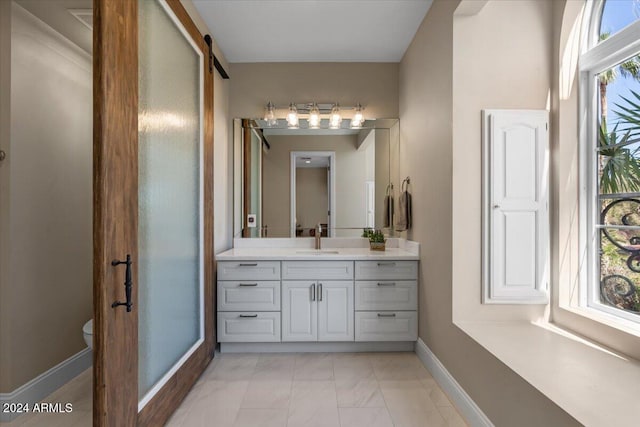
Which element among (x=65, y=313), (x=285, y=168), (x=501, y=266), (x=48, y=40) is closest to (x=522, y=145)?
(x=501, y=266)

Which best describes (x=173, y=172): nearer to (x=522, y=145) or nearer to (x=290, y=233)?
(x=290, y=233)

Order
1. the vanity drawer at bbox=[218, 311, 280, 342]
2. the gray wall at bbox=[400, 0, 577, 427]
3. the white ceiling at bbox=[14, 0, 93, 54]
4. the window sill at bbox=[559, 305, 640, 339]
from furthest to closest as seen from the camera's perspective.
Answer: the vanity drawer at bbox=[218, 311, 280, 342], the white ceiling at bbox=[14, 0, 93, 54], the gray wall at bbox=[400, 0, 577, 427], the window sill at bbox=[559, 305, 640, 339]

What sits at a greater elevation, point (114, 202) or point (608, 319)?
point (114, 202)

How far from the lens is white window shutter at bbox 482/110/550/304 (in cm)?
201

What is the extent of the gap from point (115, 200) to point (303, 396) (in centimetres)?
160

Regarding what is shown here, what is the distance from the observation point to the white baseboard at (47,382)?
186 cm

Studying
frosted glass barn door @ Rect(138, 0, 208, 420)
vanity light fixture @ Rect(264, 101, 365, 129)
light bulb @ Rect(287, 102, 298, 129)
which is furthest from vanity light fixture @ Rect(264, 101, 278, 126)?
frosted glass barn door @ Rect(138, 0, 208, 420)

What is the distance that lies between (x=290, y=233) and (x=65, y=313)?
1854 mm

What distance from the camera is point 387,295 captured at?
277 centimetres

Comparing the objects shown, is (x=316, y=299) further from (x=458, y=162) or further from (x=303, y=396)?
(x=458, y=162)

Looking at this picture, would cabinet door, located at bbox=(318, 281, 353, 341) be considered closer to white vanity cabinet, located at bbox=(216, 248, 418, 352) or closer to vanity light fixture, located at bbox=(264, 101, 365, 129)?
white vanity cabinet, located at bbox=(216, 248, 418, 352)

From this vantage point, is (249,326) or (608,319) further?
(249,326)

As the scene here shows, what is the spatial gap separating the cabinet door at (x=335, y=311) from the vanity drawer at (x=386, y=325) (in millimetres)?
90

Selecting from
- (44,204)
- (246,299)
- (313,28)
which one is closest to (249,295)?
(246,299)
